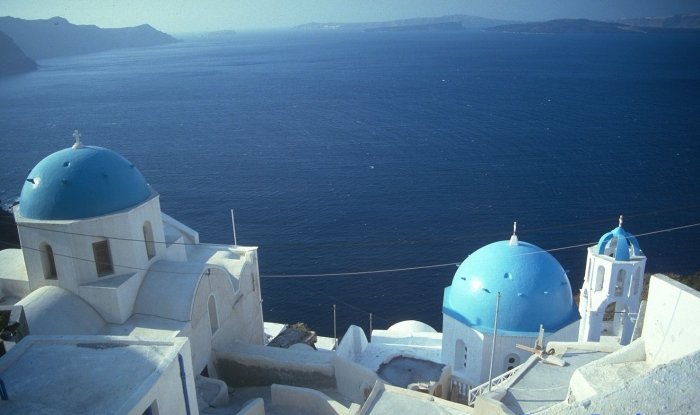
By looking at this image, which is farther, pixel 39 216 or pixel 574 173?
pixel 574 173

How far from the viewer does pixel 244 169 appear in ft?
201

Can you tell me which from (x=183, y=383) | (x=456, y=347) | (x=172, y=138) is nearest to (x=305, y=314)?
(x=456, y=347)

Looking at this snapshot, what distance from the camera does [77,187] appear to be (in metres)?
17.4

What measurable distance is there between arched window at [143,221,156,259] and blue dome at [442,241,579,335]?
11018 millimetres

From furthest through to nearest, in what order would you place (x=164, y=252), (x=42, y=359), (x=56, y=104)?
(x=56, y=104), (x=164, y=252), (x=42, y=359)

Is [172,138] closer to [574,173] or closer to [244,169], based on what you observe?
[244,169]

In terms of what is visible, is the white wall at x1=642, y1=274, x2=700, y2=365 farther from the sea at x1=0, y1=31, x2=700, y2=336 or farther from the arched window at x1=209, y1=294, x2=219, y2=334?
the sea at x1=0, y1=31, x2=700, y2=336

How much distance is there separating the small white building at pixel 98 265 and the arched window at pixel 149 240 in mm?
39

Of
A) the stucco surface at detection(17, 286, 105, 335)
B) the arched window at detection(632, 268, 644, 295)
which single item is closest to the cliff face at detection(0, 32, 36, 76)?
the stucco surface at detection(17, 286, 105, 335)

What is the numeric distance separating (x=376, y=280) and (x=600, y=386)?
31.1 metres

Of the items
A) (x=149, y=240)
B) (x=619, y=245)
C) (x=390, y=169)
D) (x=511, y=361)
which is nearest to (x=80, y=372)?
(x=149, y=240)

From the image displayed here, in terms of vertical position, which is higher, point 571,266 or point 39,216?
point 39,216

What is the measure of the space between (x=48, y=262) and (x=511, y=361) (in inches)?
635

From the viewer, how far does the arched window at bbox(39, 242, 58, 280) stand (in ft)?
57.9
